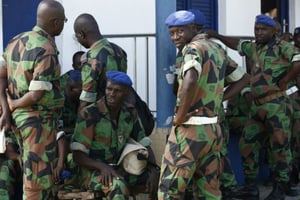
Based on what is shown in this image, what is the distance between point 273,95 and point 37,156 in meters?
2.57

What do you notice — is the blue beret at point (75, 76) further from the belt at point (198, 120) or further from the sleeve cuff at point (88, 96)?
the belt at point (198, 120)

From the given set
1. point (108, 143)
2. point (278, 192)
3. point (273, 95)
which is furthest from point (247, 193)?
point (108, 143)

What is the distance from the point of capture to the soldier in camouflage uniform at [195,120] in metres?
4.29

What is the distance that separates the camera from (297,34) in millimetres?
7305

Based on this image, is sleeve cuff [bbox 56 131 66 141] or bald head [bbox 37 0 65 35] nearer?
bald head [bbox 37 0 65 35]

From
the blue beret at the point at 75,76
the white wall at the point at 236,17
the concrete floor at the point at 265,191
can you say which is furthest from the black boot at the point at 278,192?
the white wall at the point at 236,17

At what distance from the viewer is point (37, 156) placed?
4465mm

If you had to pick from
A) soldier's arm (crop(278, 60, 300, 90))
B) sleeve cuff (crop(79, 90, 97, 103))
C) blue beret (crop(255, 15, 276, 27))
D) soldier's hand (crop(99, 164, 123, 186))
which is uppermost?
blue beret (crop(255, 15, 276, 27))

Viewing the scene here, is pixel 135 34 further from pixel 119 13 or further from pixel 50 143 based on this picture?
pixel 50 143

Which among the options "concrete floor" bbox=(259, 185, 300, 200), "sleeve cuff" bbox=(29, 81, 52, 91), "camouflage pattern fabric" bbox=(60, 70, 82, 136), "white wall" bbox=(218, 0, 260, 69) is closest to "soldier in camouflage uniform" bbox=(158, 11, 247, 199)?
"sleeve cuff" bbox=(29, 81, 52, 91)

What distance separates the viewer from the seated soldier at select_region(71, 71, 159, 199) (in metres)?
4.67

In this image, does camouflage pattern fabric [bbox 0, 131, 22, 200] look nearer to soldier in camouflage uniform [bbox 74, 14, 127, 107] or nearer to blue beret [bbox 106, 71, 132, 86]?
soldier in camouflage uniform [bbox 74, 14, 127, 107]

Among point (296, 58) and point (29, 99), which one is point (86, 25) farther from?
point (296, 58)

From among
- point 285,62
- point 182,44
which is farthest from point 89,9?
point 182,44
